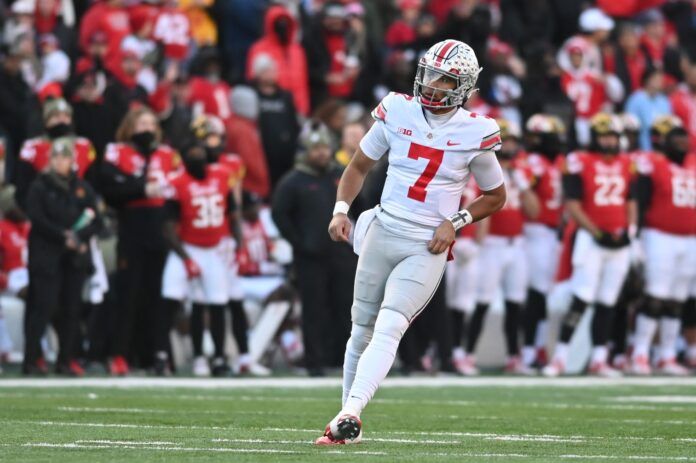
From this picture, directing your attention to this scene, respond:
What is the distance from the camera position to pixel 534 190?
16.0 m

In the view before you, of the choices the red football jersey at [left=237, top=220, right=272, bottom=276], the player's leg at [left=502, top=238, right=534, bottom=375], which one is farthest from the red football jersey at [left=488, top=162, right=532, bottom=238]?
the red football jersey at [left=237, top=220, right=272, bottom=276]

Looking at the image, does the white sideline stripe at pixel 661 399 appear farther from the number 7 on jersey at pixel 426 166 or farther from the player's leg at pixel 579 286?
the number 7 on jersey at pixel 426 166

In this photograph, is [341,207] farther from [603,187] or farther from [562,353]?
[562,353]

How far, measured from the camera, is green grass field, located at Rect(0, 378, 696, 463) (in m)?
6.96

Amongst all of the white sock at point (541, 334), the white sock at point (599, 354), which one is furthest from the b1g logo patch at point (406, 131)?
the white sock at point (541, 334)

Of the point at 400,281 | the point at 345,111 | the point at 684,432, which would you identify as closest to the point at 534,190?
the point at 345,111

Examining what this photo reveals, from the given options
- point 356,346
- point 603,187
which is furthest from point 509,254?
point 356,346

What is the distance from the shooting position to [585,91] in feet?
61.1

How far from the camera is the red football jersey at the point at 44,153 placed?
13.4m

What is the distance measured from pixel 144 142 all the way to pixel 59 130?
0.75m

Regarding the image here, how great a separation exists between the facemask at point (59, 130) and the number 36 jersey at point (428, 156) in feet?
19.8

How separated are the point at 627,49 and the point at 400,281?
12.7m

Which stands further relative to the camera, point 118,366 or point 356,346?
point 118,366

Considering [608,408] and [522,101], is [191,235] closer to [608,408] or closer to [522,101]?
[608,408]
